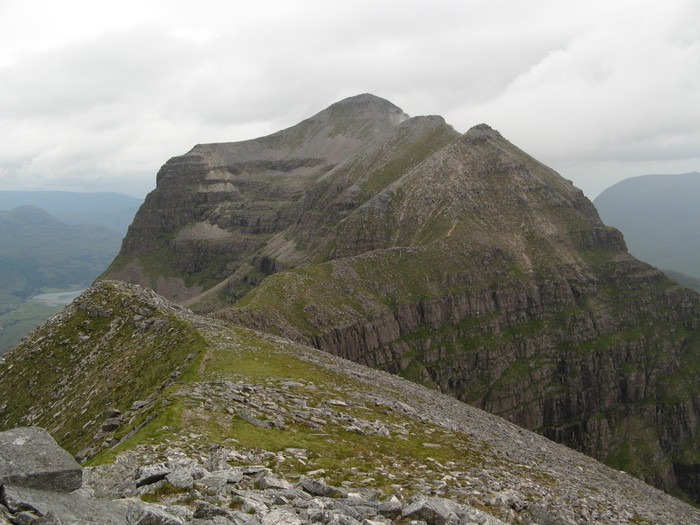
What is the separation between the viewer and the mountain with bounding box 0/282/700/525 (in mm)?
18891

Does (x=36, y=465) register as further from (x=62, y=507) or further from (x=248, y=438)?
(x=248, y=438)

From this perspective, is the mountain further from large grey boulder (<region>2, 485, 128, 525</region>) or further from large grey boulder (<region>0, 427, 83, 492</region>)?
large grey boulder (<region>0, 427, 83, 492</region>)

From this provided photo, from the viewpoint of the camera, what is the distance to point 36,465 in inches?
603

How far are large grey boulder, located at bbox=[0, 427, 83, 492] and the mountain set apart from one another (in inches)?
6.4

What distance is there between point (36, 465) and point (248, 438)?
1506 centimetres

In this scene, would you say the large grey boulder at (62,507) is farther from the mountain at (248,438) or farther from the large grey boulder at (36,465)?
the large grey boulder at (36,465)

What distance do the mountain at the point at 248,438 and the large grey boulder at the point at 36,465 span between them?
163mm

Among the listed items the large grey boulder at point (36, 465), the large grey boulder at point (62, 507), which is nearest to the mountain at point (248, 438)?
the large grey boulder at point (62, 507)

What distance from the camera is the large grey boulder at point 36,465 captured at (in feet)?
48.6

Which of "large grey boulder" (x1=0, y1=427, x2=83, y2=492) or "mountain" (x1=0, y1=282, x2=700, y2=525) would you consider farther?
"mountain" (x1=0, y1=282, x2=700, y2=525)

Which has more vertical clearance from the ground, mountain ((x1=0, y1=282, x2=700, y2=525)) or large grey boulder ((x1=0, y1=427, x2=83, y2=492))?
large grey boulder ((x1=0, y1=427, x2=83, y2=492))

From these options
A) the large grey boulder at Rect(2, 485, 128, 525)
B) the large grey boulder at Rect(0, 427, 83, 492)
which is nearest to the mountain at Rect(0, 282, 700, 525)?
the large grey boulder at Rect(2, 485, 128, 525)

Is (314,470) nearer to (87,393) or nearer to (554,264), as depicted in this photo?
(87,393)

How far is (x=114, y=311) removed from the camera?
2352 inches
